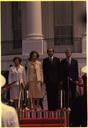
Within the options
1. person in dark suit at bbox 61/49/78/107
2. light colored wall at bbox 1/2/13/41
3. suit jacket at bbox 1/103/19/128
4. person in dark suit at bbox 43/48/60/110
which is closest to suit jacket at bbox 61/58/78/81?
person in dark suit at bbox 61/49/78/107

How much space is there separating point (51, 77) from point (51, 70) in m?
0.19

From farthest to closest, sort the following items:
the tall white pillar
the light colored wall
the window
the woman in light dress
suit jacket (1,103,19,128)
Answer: the window, the light colored wall, the tall white pillar, the woman in light dress, suit jacket (1,103,19,128)

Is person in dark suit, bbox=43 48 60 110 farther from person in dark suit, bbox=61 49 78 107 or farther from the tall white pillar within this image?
the tall white pillar

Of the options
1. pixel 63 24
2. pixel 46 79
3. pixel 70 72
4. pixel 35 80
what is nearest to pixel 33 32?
pixel 63 24

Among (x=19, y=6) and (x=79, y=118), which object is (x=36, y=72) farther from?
(x=19, y=6)

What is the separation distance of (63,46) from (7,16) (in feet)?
7.14

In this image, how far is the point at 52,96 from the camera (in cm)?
1327

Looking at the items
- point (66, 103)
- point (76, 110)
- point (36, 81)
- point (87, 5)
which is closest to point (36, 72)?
point (36, 81)

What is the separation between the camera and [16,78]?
42.9 feet

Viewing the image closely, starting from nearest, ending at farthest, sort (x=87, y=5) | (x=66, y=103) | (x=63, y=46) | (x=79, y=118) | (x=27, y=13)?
1. (x=87, y=5)
2. (x=79, y=118)
3. (x=66, y=103)
4. (x=27, y=13)
5. (x=63, y=46)

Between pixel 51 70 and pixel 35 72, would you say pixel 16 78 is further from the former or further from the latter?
pixel 51 70

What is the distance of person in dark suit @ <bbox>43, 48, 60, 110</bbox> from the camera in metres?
12.9

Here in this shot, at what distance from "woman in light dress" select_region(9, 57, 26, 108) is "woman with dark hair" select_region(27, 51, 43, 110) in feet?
0.56

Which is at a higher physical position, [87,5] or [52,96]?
[87,5]
